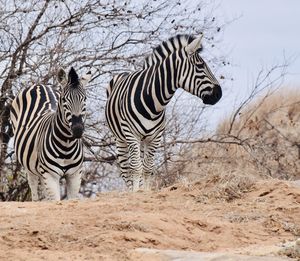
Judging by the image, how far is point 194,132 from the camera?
17.7 m

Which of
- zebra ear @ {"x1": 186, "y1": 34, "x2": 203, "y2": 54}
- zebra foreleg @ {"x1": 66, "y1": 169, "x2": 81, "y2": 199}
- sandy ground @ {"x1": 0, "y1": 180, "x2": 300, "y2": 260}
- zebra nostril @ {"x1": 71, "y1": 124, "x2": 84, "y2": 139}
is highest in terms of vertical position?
zebra ear @ {"x1": 186, "y1": 34, "x2": 203, "y2": 54}

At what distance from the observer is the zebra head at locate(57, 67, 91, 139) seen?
11.4 metres

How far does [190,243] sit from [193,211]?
3.80ft

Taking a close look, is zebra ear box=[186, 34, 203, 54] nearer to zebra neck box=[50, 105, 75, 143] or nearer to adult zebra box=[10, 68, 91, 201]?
adult zebra box=[10, 68, 91, 201]

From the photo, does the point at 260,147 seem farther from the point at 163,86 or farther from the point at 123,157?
the point at 163,86

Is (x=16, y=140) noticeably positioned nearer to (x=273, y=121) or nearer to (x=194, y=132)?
(x=194, y=132)

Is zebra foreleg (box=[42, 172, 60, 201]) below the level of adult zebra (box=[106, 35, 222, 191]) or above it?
below

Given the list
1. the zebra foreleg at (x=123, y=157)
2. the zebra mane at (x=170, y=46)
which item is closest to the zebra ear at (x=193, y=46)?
the zebra mane at (x=170, y=46)

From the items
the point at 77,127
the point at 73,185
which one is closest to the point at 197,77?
the point at 77,127

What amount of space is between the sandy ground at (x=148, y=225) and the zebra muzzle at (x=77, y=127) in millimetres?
2862

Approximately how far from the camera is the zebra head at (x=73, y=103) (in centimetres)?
1138

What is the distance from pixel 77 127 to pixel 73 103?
37 cm

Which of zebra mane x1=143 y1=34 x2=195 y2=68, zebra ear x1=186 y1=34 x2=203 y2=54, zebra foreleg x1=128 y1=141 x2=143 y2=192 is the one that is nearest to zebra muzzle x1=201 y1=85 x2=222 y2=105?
zebra ear x1=186 y1=34 x2=203 y2=54

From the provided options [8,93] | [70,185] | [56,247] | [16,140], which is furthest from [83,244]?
[8,93]
